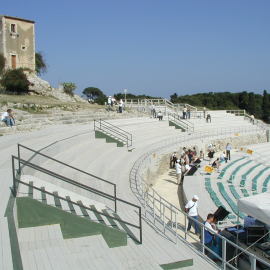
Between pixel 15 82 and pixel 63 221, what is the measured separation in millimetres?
29357

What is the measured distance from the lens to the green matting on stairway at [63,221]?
748cm

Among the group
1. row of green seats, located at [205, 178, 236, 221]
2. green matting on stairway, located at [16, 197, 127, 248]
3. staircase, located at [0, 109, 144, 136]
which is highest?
staircase, located at [0, 109, 144, 136]

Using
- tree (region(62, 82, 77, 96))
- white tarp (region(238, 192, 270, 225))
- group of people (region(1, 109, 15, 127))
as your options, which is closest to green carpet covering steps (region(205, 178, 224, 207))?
white tarp (region(238, 192, 270, 225))

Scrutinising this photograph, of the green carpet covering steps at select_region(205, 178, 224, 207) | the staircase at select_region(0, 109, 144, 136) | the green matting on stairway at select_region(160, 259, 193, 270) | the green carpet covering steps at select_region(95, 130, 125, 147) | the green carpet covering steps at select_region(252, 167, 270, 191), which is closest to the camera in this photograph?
the green matting on stairway at select_region(160, 259, 193, 270)

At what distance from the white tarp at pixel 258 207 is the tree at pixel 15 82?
29818 millimetres

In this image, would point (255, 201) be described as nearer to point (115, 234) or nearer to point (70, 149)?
point (115, 234)

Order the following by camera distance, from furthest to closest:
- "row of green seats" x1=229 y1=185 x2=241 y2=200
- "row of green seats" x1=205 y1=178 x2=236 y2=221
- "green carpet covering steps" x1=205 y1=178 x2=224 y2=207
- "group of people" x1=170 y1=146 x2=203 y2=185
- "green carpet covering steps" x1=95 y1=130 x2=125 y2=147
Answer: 1. "green carpet covering steps" x1=95 y1=130 x2=125 y2=147
2. "group of people" x1=170 y1=146 x2=203 y2=185
3. "row of green seats" x1=229 y1=185 x2=241 y2=200
4. "green carpet covering steps" x1=205 y1=178 x2=224 y2=207
5. "row of green seats" x1=205 y1=178 x2=236 y2=221

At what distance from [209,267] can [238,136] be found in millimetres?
25706

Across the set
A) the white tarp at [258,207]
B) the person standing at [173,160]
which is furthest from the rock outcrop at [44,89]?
the white tarp at [258,207]

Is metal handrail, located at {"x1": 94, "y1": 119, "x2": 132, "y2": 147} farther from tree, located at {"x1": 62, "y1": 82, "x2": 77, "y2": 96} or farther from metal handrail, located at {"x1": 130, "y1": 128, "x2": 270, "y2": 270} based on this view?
tree, located at {"x1": 62, "y1": 82, "x2": 77, "y2": 96}

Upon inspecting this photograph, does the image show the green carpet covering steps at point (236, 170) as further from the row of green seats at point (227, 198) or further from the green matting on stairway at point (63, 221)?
the green matting on stairway at point (63, 221)

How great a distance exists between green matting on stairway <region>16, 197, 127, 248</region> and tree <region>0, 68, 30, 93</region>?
29021 millimetres

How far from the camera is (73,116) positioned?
82.5ft

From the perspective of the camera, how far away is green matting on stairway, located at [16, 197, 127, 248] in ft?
24.5
